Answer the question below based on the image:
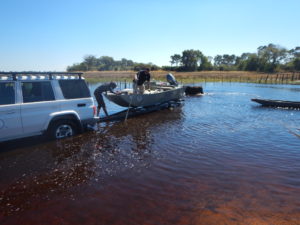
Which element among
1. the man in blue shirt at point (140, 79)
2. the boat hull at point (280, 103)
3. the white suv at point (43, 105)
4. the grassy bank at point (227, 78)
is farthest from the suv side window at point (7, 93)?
the grassy bank at point (227, 78)

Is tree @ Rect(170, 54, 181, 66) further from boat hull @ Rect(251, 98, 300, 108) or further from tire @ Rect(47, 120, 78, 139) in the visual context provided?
tire @ Rect(47, 120, 78, 139)

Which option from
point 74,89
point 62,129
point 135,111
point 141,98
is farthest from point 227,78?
point 62,129

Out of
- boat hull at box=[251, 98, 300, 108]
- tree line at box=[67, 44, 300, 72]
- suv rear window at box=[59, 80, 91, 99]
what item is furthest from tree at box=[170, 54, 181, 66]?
suv rear window at box=[59, 80, 91, 99]

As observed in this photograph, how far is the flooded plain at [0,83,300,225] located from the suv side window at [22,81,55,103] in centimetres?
160

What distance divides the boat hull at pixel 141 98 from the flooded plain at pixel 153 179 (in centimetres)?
375

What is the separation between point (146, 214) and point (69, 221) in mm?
1311

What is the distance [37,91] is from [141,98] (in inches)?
297

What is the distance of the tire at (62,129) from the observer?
24.1 feet

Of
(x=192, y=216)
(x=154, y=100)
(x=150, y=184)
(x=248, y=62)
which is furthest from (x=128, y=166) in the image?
(x=248, y=62)

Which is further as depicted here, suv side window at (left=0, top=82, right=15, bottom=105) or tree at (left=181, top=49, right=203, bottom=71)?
tree at (left=181, top=49, right=203, bottom=71)

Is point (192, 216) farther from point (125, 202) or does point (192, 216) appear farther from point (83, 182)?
point (83, 182)

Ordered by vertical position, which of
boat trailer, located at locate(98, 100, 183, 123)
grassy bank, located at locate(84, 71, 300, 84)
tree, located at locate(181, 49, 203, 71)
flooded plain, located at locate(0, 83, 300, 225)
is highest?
tree, located at locate(181, 49, 203, 71)

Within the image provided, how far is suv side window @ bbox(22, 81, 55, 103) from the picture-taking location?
265 inches

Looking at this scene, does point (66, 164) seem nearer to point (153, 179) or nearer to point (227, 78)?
point (153, 179)
